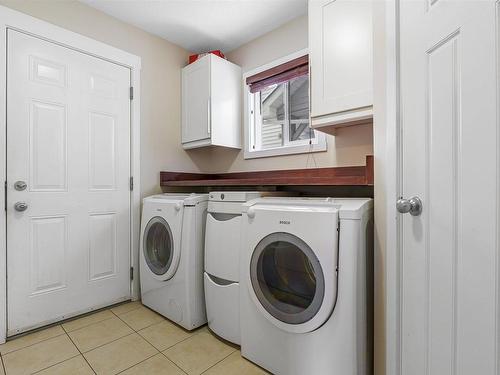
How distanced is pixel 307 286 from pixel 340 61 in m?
1.23

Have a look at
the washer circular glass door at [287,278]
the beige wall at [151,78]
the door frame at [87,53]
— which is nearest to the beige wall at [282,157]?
the beige wall at [151,78]

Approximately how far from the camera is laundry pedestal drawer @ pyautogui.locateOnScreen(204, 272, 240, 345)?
157cm

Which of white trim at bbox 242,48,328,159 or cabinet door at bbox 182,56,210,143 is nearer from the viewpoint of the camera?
white trim at bbox 242,48,328,159

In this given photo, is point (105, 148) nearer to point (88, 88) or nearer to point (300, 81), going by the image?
point (88, 88)

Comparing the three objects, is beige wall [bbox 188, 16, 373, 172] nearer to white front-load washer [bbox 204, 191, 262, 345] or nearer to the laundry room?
the laundry room

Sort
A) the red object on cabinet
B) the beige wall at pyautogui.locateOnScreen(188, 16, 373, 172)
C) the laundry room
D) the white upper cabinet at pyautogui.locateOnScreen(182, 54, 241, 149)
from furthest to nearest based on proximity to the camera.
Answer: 1. the red object on cabinet
2. the white upper cabinet at pyautogui.locateOnScreen(182, 54, 241, 149)
3. the beige wall at pyautogui.locateOnScreen(188, 16, 373, 172)
4. the laundry room

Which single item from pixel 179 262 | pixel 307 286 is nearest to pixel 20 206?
pixel 179 262

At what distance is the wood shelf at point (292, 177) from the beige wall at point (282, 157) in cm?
7

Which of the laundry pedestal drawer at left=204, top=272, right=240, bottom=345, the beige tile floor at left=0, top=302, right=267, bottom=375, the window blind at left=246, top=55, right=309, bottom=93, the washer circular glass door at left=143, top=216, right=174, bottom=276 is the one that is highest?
the window blind at left=246, top=55, right=309, bottom=93

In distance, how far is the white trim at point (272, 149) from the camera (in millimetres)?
2064

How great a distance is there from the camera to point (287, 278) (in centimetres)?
133

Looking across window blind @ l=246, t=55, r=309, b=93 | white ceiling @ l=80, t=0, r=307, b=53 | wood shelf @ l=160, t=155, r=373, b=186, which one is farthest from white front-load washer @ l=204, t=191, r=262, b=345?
white ceiling @ l=80, t=0, r=307, b=53

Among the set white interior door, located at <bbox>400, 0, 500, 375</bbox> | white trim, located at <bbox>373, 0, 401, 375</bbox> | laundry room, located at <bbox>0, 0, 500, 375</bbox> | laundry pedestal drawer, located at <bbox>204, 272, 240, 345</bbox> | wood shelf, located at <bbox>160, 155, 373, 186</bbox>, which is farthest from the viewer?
laundry pedestal drawer, located at <bbox>204, 272, 240, 345</bbox>

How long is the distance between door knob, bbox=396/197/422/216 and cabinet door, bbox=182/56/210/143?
5.92ft
